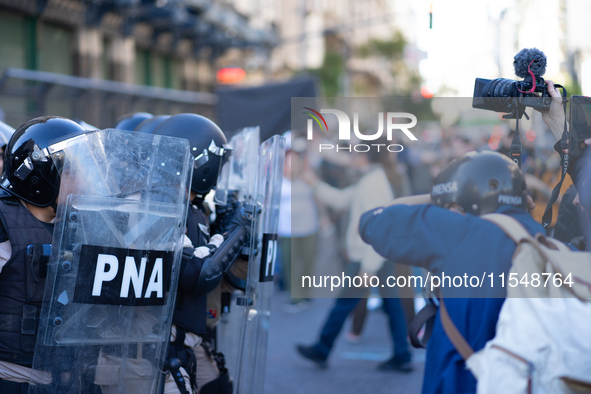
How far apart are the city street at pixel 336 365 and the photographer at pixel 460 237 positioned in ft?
9.48

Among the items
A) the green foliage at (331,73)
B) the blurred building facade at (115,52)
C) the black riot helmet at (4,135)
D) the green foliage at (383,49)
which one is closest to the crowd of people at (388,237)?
the black riot helmet at (4,135)

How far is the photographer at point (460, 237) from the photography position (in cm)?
188

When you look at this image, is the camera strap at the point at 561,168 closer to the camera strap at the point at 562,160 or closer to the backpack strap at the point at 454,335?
the camera strap at the point at 562,160

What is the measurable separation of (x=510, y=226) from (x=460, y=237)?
177mm

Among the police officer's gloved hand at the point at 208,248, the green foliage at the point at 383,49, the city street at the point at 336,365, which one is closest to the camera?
the police officer's gloved hand at the point at 208,248

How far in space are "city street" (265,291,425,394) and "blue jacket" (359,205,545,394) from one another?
9.48 feet

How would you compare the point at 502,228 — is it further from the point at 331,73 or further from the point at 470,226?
the point at 331,73

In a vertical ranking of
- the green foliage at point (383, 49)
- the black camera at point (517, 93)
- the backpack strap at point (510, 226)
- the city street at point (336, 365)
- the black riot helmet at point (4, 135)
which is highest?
the green foliage at point (383, 49)

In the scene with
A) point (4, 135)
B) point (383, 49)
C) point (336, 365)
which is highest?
point (383, 49)

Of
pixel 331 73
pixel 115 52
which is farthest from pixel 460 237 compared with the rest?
pixel 331 73

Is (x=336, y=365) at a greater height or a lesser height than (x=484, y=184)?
lesser

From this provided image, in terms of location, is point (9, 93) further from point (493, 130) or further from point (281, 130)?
point (493, 130)

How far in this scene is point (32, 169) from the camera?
94.6 inches

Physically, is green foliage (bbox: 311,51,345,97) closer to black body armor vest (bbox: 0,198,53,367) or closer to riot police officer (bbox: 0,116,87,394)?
riot police officer (bbox: 0,116,87,394)
